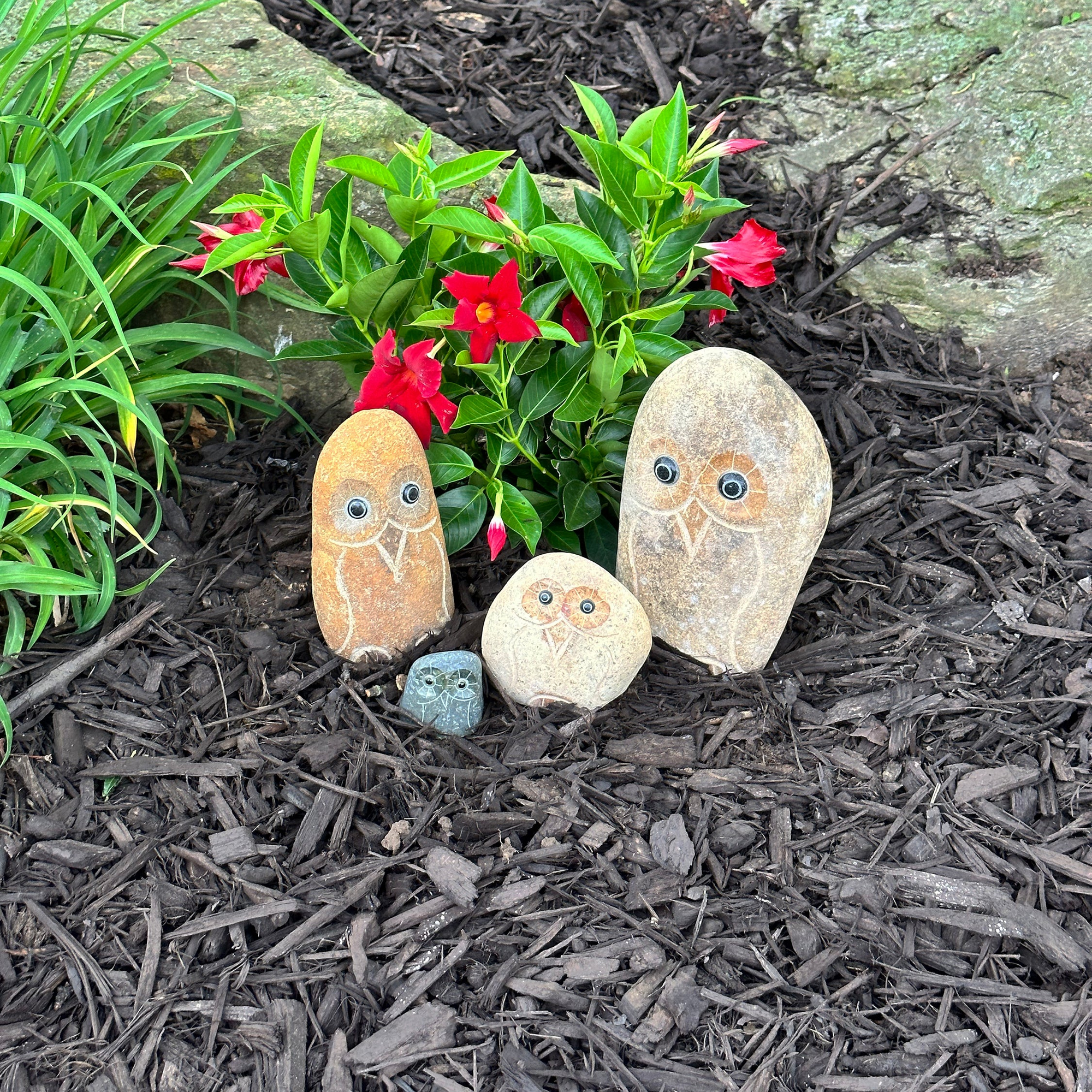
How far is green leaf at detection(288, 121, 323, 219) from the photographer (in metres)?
2.21

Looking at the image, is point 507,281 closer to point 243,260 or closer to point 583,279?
point 583,279

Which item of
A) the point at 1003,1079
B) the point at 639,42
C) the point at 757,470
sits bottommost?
the point at 1003,1079

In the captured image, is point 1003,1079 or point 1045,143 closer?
point 1003,1079

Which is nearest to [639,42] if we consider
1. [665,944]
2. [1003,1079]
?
[665,944]

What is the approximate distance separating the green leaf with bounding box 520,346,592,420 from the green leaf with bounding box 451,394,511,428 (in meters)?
0.07

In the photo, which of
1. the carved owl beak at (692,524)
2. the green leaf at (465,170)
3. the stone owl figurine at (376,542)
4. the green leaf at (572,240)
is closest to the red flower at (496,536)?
the stone owl figurine at (376,542)

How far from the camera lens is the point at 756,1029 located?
180 cm

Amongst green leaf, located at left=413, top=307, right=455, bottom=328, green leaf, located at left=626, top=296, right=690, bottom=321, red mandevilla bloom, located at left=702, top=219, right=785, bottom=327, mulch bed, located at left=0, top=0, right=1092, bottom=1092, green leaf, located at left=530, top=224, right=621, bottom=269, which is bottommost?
mulch bed, located at left=0, top=0, right=1092, bottom=1092

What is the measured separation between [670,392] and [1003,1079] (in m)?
1.40

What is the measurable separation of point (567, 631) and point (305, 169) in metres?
1.13

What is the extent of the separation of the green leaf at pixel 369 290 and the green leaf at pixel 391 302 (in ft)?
0.04

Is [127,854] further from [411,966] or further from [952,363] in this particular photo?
[952,363]

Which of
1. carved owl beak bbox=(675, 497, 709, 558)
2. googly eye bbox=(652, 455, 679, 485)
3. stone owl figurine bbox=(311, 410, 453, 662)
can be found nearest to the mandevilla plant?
stone owl figurine bbox=(311, 410, 453, 662)

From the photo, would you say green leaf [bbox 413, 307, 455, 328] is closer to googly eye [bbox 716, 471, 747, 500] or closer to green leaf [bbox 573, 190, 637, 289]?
green leaf [bbox 573, 190, 637, 289]
